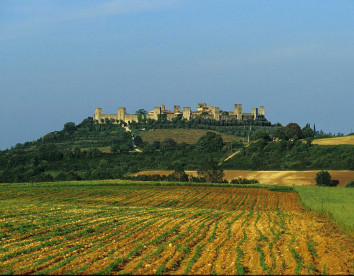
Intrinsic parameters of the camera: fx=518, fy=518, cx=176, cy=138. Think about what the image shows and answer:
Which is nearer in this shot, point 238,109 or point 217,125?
point 217,125

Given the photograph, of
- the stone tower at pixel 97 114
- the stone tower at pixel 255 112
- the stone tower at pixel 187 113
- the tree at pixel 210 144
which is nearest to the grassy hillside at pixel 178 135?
the tree at pixel 210 144

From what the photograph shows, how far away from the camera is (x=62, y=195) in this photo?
1863 inches

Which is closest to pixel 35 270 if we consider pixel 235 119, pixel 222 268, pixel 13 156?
pixel 222 268

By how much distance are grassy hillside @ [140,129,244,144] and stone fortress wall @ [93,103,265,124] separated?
16.7 metres

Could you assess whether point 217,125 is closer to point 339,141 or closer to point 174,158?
point 174,158

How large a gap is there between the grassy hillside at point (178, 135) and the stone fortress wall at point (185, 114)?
1670 cm

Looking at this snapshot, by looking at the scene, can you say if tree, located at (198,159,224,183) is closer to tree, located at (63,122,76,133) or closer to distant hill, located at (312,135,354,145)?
distant hill, located at (312,135,354,145)

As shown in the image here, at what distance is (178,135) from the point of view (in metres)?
141

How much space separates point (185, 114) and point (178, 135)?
2590 centimetres

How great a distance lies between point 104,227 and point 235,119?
14454cm

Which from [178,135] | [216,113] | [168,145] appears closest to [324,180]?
[168,145]

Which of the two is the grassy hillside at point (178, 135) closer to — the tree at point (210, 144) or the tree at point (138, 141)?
the tree at point (138, 141)

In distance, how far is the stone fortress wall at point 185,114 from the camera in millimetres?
165750

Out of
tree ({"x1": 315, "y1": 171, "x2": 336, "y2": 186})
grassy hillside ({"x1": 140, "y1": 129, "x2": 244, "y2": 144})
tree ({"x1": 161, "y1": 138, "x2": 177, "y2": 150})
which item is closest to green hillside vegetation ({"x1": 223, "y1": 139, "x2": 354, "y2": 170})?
tree ({"x1": 315, "y1": 171, "x2": 336, "y2": 186})
